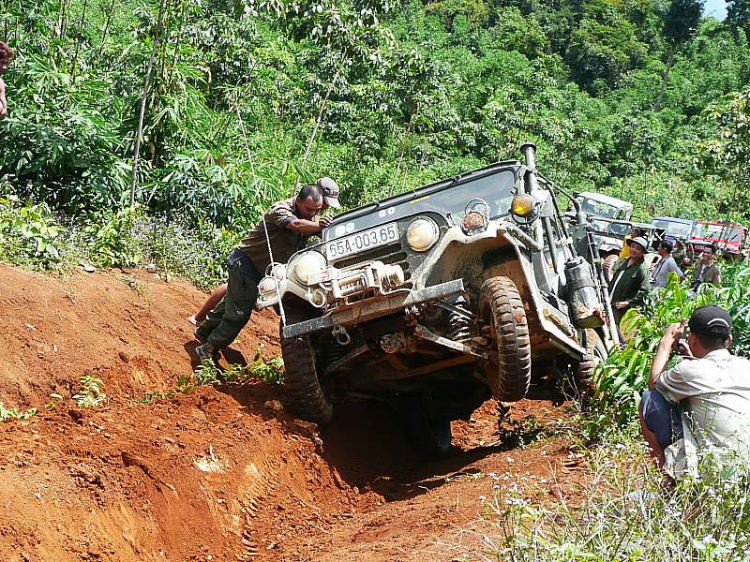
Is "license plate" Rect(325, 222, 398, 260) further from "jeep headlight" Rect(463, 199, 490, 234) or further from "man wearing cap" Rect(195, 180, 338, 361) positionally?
"man wearing cap" Rect(195, 180, 338, 361)

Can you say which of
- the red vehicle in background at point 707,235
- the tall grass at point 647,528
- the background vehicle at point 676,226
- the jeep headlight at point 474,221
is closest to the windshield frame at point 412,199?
the jeep headlight at point 474,221

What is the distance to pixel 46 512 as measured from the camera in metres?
4.11

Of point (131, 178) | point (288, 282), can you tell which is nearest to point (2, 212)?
point (131, 178)

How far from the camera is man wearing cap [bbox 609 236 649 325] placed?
9.38 meters

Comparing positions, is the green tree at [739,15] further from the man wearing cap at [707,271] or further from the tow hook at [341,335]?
the tow hook at [341,335]

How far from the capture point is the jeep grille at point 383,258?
19.9 feet

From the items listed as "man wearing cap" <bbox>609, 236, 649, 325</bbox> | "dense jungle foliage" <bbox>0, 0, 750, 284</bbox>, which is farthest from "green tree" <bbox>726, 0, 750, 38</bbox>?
"man wearing cap" <bbox>609, 236, 649, 325</bbox>

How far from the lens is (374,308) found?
229 inches

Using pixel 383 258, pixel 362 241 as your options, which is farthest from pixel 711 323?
pixel 362 241

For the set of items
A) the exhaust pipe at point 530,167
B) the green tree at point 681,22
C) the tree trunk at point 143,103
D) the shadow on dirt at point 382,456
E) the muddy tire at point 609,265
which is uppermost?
the green tree at point 681,22

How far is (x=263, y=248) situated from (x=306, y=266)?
4.01ft

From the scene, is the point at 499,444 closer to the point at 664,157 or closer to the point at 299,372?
the point at 299,372

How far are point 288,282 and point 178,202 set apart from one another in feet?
17.2

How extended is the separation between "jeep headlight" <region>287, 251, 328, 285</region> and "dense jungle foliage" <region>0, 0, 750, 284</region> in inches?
118
